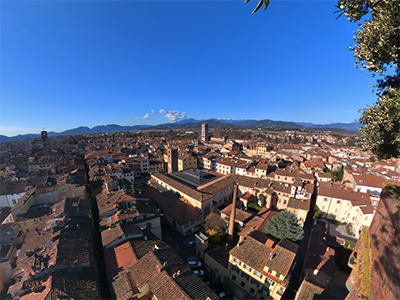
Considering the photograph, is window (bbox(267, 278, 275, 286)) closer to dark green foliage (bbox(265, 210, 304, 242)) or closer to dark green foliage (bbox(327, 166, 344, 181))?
dark green foliage (bbox(265, 210, 304, 242))

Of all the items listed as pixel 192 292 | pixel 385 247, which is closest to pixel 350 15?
pixel 385 247

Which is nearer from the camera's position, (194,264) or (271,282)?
(271,282)

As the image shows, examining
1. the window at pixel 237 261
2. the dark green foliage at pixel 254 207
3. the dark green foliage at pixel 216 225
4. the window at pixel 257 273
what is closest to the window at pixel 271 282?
the window at pixel 257 273

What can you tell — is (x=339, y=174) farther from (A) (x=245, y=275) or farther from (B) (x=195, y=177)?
(A) (x=245, y=275)

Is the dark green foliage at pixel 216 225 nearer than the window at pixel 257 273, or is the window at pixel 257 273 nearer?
the window at pixel 257 273

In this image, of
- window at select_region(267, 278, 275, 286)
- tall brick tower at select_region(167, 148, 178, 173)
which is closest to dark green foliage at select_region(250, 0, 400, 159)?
window at select_region(267, 278, 275, 286)

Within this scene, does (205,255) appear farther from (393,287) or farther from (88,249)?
(393,287)

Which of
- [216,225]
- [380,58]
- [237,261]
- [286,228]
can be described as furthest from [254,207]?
[380,58]

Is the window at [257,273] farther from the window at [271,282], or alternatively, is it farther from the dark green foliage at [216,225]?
the dark green foliage at [216,225]

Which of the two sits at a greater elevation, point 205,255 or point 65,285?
point 65,285
